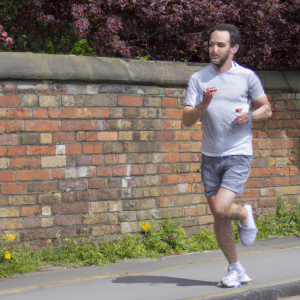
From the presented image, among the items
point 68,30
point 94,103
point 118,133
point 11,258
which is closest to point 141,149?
point 118,133

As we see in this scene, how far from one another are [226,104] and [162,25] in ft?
10.5

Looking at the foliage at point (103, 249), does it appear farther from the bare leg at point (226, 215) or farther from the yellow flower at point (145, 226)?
the bare leg at point (226, 215)

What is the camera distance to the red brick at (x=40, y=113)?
4.94 metres

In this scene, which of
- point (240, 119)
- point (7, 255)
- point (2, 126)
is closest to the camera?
point (240, 119)

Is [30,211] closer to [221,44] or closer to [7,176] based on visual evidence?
[7,176]

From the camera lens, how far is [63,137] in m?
5.05

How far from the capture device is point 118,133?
17.3 feet

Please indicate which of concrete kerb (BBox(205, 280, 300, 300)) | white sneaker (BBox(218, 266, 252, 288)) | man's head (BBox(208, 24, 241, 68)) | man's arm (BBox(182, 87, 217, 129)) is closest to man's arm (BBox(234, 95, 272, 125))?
man's arm (BBox(182, 87, 217, 129))

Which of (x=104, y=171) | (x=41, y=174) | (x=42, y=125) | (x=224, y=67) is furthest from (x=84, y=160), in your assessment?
(x=224, y=67)

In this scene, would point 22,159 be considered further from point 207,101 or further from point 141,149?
point 207,101

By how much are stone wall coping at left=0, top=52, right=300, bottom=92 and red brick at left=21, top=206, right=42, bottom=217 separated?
1389mm

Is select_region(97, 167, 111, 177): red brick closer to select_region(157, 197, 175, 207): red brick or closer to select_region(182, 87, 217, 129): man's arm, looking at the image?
select_region(157, 197, 175, 207): red brick

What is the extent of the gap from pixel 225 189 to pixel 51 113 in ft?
7.69

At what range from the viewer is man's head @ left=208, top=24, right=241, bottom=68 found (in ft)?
11.6
